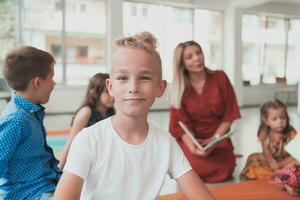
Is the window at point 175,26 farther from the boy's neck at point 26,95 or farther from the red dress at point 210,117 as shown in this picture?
the boy's neck at point 26,95

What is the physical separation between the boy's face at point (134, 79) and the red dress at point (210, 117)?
1938mm

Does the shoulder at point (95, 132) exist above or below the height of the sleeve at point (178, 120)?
above

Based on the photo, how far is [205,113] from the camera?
2.92 metres

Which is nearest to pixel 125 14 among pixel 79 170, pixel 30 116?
pixel 30 116

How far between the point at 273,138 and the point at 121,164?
197 centimetres

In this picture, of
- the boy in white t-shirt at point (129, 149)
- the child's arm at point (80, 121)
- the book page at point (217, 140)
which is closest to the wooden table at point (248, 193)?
the book page at point (217, 140)

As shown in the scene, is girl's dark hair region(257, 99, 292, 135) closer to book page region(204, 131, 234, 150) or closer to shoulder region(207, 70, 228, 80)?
book page region(204, 131, 234, 150)

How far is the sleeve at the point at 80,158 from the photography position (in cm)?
95

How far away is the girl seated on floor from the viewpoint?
2590 millimetres

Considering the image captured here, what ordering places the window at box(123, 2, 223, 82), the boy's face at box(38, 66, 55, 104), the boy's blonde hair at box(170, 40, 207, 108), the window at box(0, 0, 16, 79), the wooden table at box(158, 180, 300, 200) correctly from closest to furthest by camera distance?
the boy's face at box(38, 66, 55, 104) < the wooden table at box(158, 180, 300, 200) < the boy's blonde hair at box(170, 40, 207, 108) < the window at box(0, 0, 16, 79) < the window at box(123, 2, 223, 82)

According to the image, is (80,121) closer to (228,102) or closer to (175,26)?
(228,102)

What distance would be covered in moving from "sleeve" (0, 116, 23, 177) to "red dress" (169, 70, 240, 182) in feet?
5.72

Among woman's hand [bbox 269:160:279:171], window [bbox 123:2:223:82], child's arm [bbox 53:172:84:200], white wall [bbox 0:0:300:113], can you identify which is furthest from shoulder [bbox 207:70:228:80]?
window [bbox 123:2:223:82]

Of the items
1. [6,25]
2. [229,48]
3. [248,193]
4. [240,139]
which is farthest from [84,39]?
[248,193]
